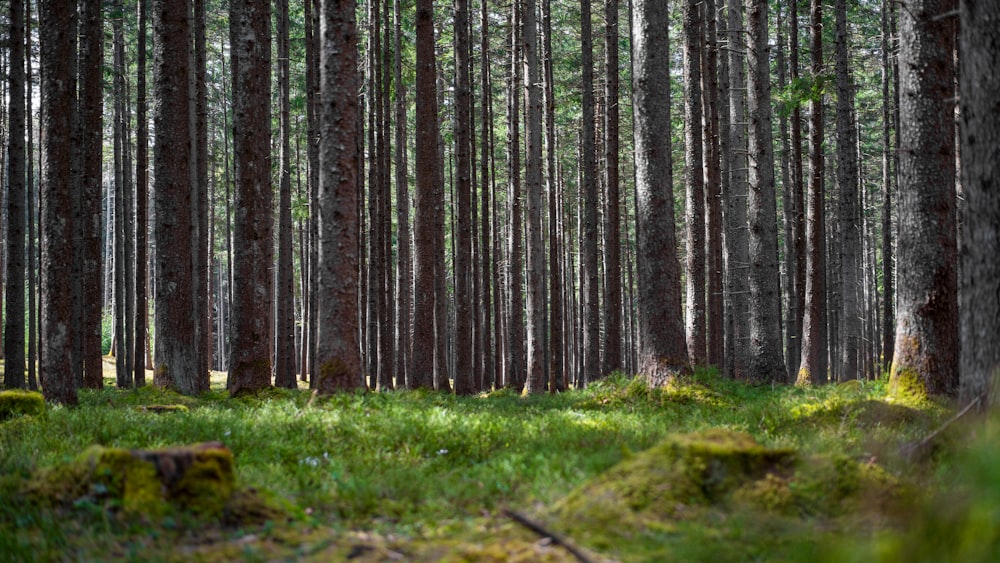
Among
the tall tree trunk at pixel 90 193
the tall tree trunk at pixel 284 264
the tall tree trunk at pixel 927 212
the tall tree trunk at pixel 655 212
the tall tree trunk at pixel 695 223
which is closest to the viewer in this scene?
the tall tree trunk at pixel 927 212

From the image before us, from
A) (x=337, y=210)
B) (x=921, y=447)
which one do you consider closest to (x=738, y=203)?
(x=337, y=210)

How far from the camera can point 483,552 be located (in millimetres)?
3926

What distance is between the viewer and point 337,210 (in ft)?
35.7

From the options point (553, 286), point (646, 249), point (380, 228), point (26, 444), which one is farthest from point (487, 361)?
point (26, 444)

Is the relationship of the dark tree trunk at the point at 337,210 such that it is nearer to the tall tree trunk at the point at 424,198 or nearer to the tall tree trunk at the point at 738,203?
the tall tree trunk at the point at 424,198

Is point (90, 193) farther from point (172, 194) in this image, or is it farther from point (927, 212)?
point (927, 212)

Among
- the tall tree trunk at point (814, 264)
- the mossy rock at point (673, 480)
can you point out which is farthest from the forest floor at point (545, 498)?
the tall tree trunk at point (814, 264)

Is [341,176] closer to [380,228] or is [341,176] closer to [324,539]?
[324,539]

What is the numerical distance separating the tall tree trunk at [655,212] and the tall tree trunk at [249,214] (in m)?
6.47

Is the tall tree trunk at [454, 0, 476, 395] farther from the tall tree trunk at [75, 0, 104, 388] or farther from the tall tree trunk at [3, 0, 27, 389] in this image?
the tall tree trunk at [3, 0, 27, 389]

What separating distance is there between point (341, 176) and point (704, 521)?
798 cm

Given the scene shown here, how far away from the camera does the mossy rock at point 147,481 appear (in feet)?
15.1

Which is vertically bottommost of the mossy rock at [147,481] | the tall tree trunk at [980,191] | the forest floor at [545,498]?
the forest floor at [545,498]

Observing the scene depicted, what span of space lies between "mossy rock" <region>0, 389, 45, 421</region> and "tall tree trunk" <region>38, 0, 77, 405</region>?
1.47 meters
